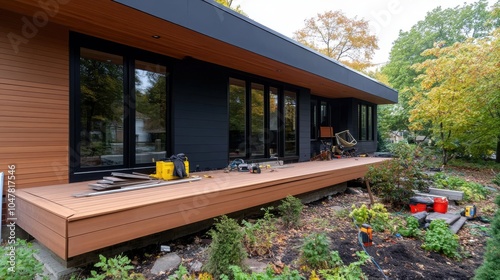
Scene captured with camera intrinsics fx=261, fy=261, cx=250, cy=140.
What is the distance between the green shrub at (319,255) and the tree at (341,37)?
14651 mm

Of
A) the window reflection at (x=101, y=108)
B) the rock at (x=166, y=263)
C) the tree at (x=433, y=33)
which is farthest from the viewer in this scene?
the tree at (x=433, y=33)

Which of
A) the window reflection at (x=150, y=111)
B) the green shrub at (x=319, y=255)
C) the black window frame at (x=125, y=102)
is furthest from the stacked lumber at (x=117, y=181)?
the green shrub at (x=319, y=255)

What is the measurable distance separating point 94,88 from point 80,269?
2289 mm

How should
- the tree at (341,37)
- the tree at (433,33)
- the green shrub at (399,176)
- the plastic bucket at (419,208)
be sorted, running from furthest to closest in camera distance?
1. the tree at (433,33)
2. the tree at (341,37)
3. the green shrub at (399,176)
4. the plastic bucket at (419,208)

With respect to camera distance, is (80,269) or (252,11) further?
(252,11)

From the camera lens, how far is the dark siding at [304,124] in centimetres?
715

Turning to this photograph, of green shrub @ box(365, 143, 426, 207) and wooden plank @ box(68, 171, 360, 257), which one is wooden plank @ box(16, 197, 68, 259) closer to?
wooden plank @ box(68, 171, 360, 257)

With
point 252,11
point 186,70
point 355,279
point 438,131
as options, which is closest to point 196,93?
point 186,70

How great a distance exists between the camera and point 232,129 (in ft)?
17.6

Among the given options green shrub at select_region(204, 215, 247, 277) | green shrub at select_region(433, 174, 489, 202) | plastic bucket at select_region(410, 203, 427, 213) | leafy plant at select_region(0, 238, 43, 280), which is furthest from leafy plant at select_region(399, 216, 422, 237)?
leafy plant at select_region(0, 238, 43, 280)

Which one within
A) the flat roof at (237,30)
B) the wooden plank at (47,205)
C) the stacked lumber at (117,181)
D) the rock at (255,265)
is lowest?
the rock at (255,265)

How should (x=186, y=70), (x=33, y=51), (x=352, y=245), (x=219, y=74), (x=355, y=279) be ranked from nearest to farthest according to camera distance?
(x=355, y=279)
(x=352, y=245)
(x=33, y=51)
(x=186, y=70)
(x=219, y=74)

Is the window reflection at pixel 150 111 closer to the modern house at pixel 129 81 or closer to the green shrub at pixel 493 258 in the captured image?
the modern house at pixel 129 81

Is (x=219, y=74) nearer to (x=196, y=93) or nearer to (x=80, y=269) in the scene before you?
(x=196, y=93)
